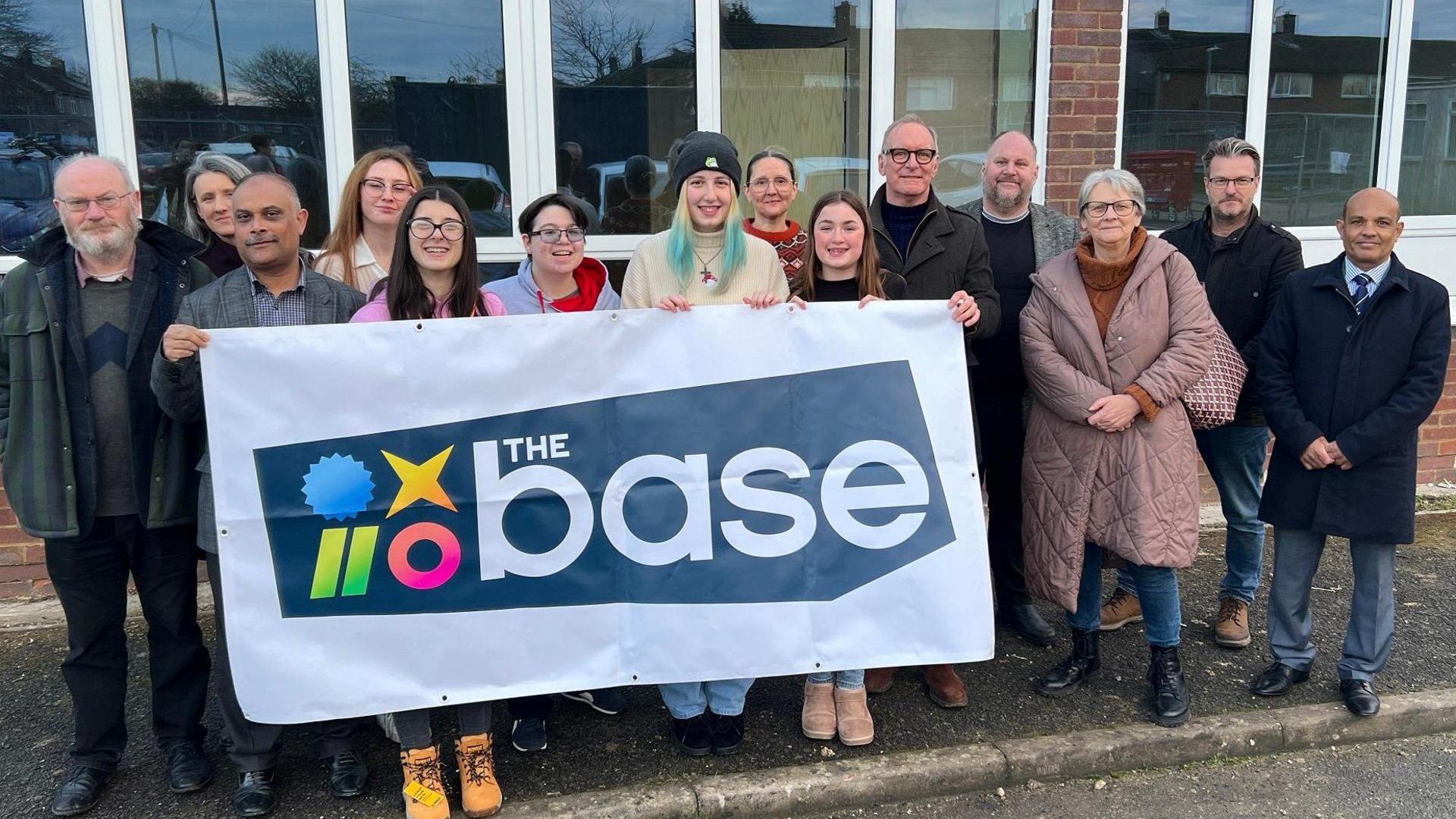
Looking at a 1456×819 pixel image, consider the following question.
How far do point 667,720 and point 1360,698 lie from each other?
2.64 m

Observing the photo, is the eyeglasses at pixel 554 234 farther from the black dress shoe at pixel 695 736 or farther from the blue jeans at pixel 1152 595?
the blue jeans at pixel 1152 595

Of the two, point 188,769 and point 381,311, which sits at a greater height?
point 381,311

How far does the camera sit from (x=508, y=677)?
3297 mm

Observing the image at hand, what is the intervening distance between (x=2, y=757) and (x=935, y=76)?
5.57 metres

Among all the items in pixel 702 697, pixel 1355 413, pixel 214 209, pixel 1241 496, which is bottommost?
pixel 702 697

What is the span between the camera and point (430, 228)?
3.19m

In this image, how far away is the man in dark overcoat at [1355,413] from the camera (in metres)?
3.67

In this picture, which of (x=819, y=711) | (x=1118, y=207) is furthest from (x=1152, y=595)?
(x=1118, y=207)

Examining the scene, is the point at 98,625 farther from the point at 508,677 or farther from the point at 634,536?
the point at 634,536

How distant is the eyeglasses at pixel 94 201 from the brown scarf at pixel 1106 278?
3.33m

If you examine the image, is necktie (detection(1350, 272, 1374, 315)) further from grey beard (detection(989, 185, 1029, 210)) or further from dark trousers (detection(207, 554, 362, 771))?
dark trousers (detection(207, 554, 362, 771))

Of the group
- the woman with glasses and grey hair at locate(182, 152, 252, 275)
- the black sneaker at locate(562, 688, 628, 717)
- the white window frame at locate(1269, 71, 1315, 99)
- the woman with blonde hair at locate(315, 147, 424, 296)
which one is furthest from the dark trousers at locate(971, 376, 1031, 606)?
the white window frame at locate(1269, 71, 1315, 99)

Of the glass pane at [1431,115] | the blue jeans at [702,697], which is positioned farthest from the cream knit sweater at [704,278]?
the glass pane at [1431,115]

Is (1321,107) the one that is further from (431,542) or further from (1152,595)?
(431,542)
